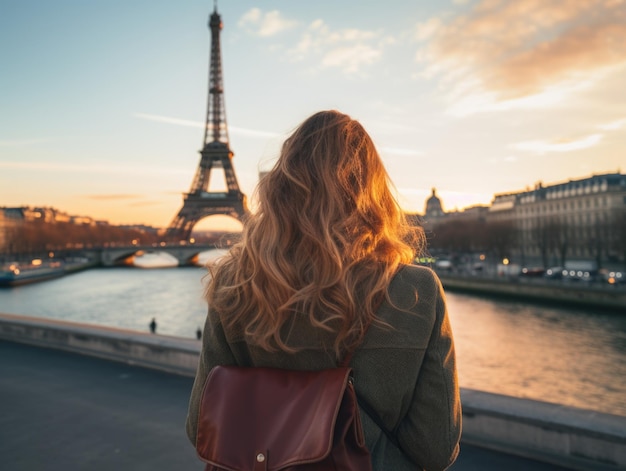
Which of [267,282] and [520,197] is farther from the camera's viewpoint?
[520,197]

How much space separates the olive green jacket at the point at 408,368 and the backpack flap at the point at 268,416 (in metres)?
0.08

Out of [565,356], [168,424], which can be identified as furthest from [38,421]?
[565,356]

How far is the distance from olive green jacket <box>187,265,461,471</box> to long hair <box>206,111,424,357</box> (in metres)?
0.03

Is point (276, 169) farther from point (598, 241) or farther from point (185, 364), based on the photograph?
point (598, 241)

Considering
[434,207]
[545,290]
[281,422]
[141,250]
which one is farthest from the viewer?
[434,207]

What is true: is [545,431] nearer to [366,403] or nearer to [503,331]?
[366,403]

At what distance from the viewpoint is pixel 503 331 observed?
55.1ft

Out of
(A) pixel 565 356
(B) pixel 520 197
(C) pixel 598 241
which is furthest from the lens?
(B) pixel 520 197

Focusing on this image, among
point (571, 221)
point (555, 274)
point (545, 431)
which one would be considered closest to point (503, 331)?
point (555, 274)

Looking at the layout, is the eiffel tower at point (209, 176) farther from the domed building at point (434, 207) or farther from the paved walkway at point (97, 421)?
the domed building at point (434, 207)

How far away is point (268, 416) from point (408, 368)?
10.0 inches

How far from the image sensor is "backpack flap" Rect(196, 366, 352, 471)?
35.4 inches

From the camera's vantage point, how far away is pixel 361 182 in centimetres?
111

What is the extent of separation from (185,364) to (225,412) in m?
2.92
